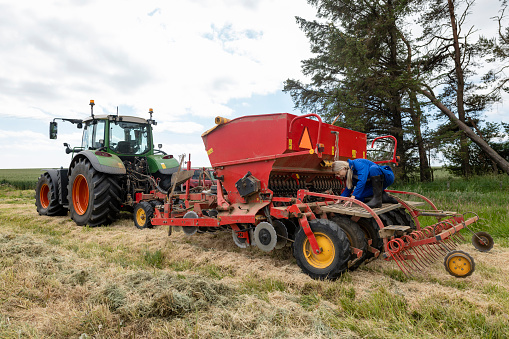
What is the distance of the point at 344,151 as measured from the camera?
16.9ft

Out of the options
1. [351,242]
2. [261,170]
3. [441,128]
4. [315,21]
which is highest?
[315,21]

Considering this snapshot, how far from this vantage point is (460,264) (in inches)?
121

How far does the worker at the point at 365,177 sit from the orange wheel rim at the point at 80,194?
550cm

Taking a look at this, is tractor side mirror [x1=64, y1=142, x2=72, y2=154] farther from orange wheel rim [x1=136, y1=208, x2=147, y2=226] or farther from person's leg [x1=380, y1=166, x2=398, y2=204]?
person's leg [x1=380, y1=166, x2=398, y2=204]

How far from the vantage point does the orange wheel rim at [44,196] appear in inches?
342

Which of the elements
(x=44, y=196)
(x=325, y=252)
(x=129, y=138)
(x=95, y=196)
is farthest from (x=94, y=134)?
(x=325, y=252)

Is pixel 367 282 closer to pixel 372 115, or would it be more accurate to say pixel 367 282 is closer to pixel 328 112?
pixel 328 112

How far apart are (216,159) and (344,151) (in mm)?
1982

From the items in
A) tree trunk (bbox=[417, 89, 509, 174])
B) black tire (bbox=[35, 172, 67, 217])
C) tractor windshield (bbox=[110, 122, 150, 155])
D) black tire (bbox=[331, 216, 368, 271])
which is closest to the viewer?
black tire (bbox=[331, 216, 368, 271])

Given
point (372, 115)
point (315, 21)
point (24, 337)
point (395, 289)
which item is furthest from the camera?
point (315, 21)

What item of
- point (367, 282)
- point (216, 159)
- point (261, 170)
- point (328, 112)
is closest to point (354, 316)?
point (367, 282)

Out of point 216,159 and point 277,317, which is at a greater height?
point 216,159

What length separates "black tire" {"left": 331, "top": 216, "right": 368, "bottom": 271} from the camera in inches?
137

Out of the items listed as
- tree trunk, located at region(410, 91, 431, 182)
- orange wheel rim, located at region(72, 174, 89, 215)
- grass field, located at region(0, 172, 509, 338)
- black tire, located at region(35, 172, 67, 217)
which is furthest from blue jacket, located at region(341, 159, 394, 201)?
tree trunk, located at region(410, 91, 431, 182)
